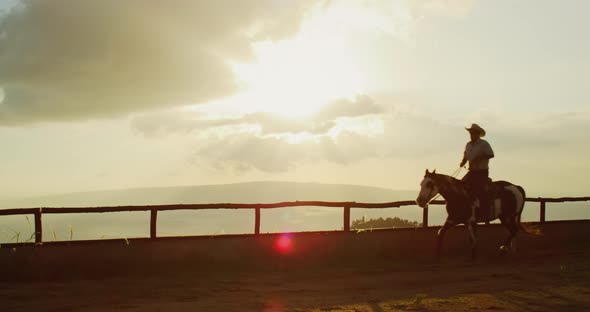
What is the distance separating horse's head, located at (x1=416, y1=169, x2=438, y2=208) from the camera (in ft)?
50.3

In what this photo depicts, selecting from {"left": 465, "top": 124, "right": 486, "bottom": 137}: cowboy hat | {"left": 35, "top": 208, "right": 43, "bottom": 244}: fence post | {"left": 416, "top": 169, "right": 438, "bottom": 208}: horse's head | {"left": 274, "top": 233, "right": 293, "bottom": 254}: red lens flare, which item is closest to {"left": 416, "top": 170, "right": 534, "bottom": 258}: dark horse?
{"left": 416, "top": 169, "right": 438, "bottom": 208}: horse's head

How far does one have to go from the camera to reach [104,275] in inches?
540

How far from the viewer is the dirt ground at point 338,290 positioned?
10.2 meters

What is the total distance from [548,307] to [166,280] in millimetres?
7372

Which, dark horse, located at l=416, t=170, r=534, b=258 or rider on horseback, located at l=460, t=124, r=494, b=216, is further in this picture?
rider on horseback, located at l=460, t=124, r=494, b=216

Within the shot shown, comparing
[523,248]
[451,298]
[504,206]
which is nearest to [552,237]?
[523,248]

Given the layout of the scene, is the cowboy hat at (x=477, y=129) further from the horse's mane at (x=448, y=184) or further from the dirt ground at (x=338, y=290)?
the dirt ground at (x=338, y=290)

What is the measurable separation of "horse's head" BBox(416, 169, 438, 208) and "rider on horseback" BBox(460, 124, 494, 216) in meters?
1.15

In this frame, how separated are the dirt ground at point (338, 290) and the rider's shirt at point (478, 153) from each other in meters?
2.47

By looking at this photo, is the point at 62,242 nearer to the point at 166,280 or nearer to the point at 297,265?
the point at 166,280

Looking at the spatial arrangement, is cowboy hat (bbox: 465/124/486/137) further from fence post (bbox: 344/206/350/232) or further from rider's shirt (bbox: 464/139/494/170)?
fence post (bbox: 344/206/350/232)

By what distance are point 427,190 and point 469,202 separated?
1379 millimetres

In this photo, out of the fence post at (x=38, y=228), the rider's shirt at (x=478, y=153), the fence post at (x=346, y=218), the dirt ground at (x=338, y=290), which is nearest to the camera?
the dirt ground at (x=338, y=290)

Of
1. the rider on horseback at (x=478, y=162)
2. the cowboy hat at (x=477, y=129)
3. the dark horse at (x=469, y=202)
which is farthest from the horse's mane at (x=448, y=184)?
the cowboy hat at (x=477, y=129)
